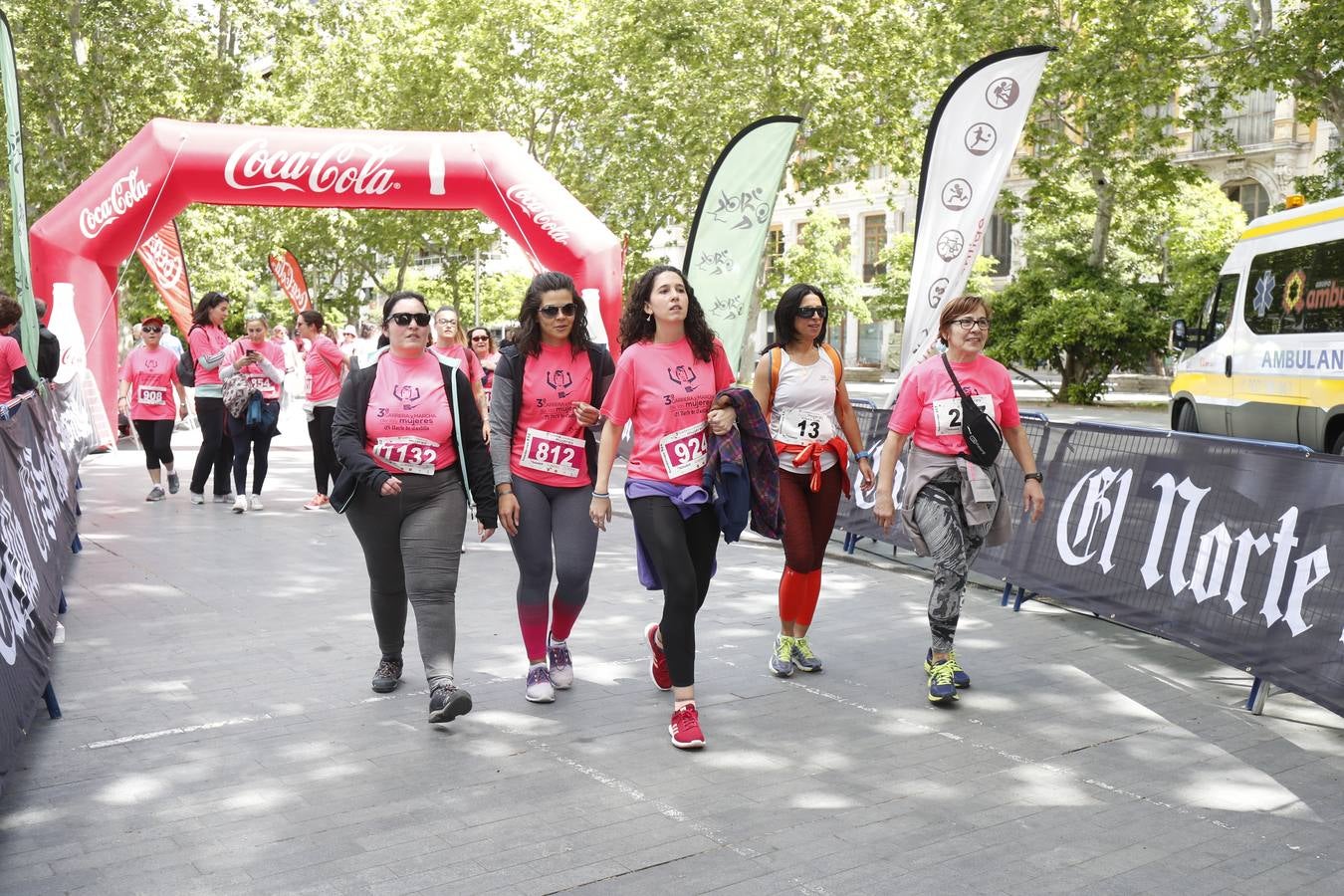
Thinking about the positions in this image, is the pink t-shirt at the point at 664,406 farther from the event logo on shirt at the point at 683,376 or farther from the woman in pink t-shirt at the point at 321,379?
the woman in pink t-shirt at the point at 321,379

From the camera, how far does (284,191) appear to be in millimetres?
14086

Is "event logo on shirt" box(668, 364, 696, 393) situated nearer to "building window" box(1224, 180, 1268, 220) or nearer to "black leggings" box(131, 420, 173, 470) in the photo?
"black leggings" box(131, 420, 173, 470)

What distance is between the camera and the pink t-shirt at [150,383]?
41.0 ft

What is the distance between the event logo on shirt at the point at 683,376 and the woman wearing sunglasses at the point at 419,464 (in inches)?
34.8

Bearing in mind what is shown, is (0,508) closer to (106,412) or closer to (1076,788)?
(1076,788)

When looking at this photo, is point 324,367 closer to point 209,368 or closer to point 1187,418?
point 209,368

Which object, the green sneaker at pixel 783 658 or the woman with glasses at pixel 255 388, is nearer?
the green sneaker at pixel 783 658

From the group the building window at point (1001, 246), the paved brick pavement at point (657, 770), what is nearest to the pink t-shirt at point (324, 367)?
the paved brick pavement at point (657, 770)

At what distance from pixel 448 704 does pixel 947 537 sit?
2302 millimetres

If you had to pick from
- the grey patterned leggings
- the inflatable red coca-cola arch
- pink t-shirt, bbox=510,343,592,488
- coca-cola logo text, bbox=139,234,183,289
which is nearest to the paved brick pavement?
the grey patterned leggings

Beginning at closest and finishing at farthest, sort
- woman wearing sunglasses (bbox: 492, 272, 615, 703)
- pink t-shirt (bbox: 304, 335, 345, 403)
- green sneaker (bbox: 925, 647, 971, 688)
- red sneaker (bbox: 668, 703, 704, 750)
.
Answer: red sneaker (bbox: 668, 703, 704, 750) → woman wearing sunglasses (bbox: 492, 272, 615, 703) → green sneaker (bbox: 925, 647, 971, 688) → pink t-shirt (bbox: 304, 335, 345, 403)

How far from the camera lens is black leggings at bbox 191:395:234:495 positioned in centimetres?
1207

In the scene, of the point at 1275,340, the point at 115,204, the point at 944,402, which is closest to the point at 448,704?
the point at 944,402

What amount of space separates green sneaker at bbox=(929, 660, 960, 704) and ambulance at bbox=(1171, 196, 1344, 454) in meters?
8.60
